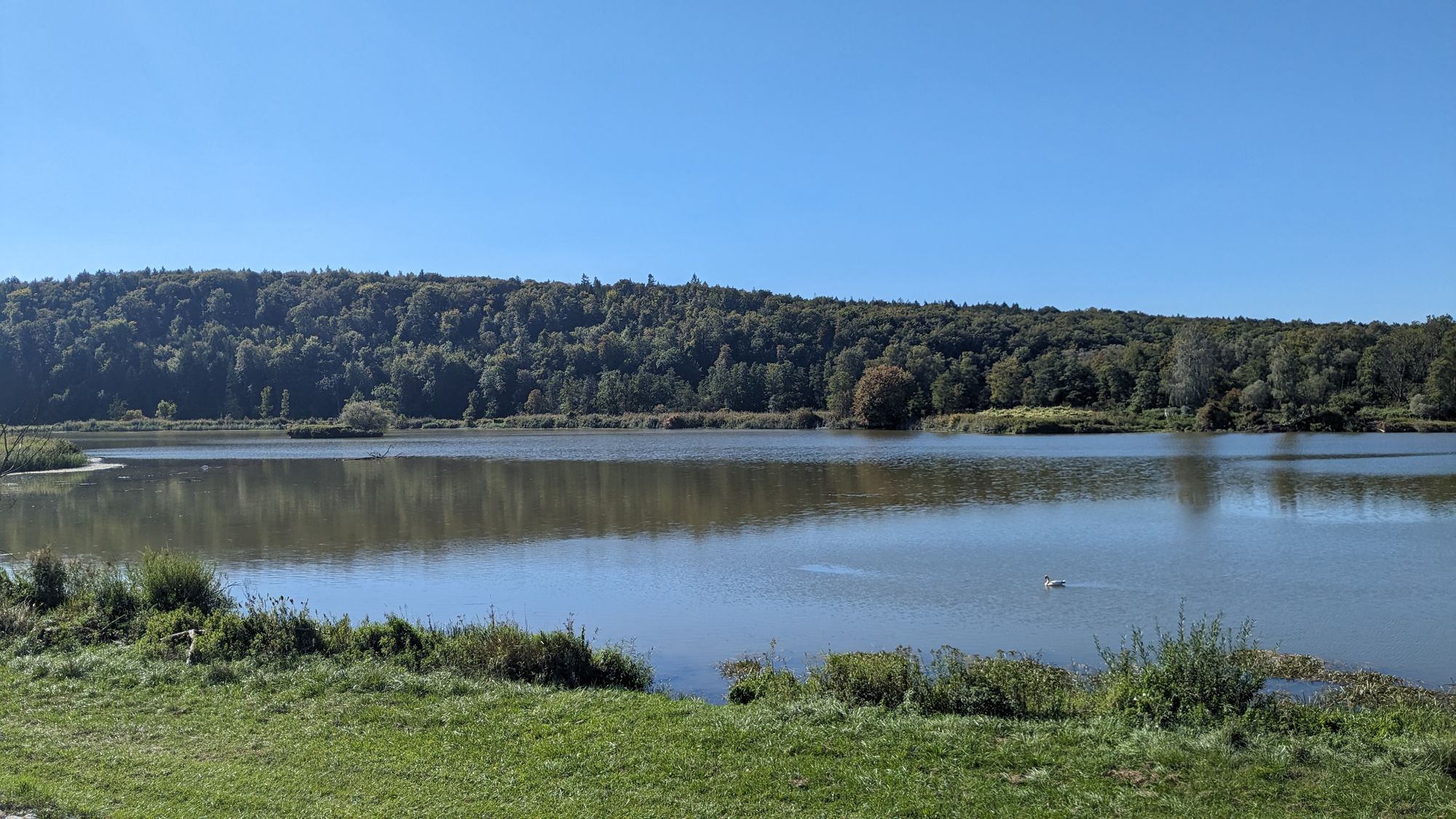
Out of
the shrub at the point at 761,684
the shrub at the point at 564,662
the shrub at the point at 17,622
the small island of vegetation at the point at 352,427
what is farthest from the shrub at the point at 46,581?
the small island of vegetation at the point at 352,427

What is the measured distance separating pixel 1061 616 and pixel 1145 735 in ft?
20.8

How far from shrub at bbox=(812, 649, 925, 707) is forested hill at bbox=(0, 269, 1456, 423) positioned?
78248 millimetres

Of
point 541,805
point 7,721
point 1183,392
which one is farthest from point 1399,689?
point 1183,392

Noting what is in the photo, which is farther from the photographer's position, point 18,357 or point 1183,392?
point 18,357

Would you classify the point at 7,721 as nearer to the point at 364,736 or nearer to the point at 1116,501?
the point at 364,736

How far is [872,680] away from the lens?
833cm

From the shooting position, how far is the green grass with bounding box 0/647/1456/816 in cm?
562

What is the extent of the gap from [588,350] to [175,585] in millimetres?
112730

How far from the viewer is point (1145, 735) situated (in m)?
6.77

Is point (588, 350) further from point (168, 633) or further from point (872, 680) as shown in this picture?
point (872, 680)

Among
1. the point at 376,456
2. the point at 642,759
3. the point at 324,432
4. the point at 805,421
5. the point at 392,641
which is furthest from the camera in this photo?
the point at 805,421

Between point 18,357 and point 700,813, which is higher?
point 18,357

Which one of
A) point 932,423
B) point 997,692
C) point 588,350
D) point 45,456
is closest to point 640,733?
point 997,692

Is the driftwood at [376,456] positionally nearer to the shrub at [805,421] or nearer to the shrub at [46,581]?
the shrub at [46,581]
